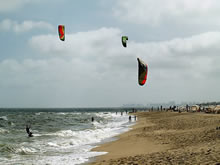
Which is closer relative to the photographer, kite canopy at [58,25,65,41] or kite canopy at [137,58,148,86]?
kite canopy at [137,58,148,86]

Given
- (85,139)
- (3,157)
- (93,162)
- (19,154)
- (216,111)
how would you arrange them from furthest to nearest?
(216,111) → (85,139) → (19,154) → (3,157) → (93,162)

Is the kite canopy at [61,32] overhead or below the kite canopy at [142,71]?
overhead

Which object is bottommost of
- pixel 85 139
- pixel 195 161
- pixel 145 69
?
pixel 85 139

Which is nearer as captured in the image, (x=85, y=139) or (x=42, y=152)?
(x=42, y=152)

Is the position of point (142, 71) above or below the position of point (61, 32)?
below

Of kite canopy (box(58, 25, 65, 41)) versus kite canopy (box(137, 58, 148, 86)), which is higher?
kite canopy (box(58, 25, 65, 41))

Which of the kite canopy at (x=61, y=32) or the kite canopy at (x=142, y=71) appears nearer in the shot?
the kite canopy at (x=142, y=71)

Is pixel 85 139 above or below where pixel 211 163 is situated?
below

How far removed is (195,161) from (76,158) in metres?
5.36

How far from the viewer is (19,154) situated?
491 inches

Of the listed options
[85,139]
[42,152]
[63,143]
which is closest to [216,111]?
[85,139]

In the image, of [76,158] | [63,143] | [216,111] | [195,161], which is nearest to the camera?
[195,161]

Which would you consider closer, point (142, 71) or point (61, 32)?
point (142, 71)

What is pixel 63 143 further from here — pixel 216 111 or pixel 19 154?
pixel 216 111
